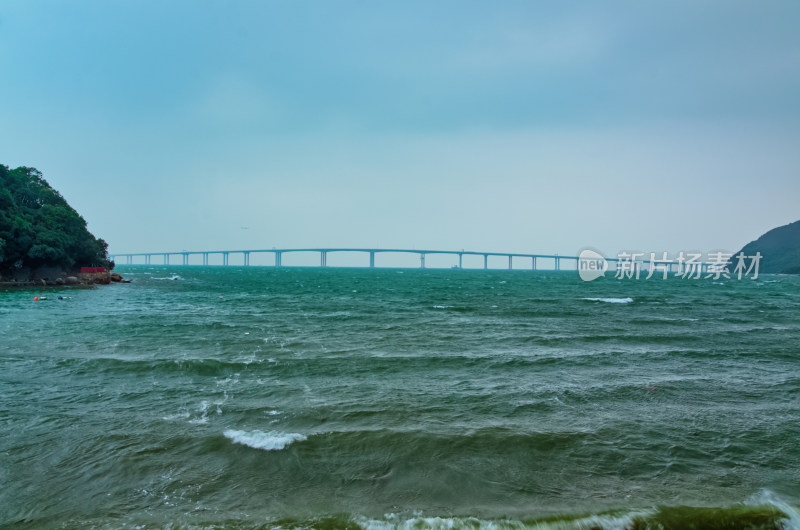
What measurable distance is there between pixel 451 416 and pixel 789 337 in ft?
68.9

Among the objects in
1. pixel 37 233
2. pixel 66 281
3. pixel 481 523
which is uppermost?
pixel 37 233

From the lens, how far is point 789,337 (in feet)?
68.9

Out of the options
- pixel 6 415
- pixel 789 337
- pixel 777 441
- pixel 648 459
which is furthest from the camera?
pixel 789 337

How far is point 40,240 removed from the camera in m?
53.5

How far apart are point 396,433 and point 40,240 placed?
6317 cm

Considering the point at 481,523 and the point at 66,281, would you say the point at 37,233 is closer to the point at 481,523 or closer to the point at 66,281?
the point at 66,281

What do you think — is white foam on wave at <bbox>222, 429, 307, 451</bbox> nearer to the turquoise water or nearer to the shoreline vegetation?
the turquoise water

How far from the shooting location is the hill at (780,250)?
176250 mm

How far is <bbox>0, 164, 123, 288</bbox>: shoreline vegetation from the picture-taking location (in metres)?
51.4

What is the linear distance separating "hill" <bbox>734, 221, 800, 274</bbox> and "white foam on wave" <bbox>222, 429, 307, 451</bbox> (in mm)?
223645

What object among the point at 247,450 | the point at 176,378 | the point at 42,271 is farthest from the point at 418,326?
the point at 42,271

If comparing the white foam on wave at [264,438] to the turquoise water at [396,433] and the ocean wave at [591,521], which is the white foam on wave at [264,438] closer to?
the turquoise water at [396,433]

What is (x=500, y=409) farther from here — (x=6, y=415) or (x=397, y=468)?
(x=6, y=415)

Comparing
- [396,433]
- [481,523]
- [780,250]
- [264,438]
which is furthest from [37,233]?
[780,250]
